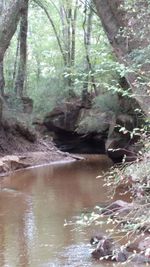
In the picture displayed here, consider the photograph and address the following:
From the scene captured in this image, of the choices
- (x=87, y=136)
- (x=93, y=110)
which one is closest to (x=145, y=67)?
(x=93, y=110)

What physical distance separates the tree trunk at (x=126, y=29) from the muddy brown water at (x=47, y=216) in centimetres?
260

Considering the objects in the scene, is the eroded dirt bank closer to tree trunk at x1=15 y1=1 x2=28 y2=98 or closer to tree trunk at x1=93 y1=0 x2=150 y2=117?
tree trunk at x1=15 y1=1 x2=28 y2=98

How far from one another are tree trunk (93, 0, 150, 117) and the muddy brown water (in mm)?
2599

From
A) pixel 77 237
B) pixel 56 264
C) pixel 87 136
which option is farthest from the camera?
pixel 87 136

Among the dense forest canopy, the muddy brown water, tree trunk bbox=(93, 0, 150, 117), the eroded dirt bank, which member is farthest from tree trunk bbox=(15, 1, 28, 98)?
tree trunk bbox=(93, 0, 150, 117)

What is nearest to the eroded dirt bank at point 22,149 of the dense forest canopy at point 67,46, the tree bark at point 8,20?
the dense forest canopy at point 67,46

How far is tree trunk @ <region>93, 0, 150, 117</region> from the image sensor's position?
26.9ft

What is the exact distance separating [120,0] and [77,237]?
5.30 meters

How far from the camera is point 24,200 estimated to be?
1099cm

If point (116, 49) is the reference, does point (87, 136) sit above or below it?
below

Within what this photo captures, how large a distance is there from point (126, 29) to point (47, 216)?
3880 millimetres

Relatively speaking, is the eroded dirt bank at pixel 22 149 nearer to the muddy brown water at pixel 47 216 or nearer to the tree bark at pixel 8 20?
the muddy brown water at pixel 47 216

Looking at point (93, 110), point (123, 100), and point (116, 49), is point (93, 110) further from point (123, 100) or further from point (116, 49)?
point (116, 49)

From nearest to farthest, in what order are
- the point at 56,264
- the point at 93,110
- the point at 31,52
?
the point at 56,264 → the point at 93,110 → the point at 31,52
